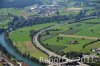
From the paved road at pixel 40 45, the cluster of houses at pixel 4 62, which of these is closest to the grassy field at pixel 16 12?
the paved road at pixel 40 45

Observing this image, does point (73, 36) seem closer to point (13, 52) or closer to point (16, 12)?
point (13, 52)

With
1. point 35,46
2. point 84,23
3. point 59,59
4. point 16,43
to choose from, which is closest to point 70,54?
point 59,59

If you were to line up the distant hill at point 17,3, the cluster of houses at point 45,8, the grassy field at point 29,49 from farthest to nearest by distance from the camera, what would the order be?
the distant hill at point 17,3 → the cluster of houses at point 45,8 → the grassy field at point 29,49

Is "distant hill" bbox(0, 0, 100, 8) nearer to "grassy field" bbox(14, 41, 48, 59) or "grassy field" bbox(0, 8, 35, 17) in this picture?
"grassy field" bbox(0, 8, 35, 17)

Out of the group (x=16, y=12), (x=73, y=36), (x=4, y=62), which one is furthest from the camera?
(x=16, y=12)

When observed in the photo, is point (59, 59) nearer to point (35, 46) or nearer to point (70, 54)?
point (70, 54)

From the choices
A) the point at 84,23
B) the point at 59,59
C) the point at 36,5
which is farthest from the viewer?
the point at 36,5

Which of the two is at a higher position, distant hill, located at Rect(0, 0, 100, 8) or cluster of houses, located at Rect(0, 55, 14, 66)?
distant hill, located at Rect(0, 0, 100, 8)

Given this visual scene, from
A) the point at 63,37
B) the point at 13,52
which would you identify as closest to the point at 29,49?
the point at 13,52

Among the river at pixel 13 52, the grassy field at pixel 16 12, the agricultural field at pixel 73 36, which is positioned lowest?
the river at pixel 13 52

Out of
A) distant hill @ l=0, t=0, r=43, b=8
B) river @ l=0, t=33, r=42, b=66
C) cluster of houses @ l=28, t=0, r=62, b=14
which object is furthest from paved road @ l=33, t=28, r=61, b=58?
distant hill @ l=0, t=0, r=43, b=8

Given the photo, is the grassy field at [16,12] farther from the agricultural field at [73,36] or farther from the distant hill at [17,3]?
the agricultural field at [73,36]
